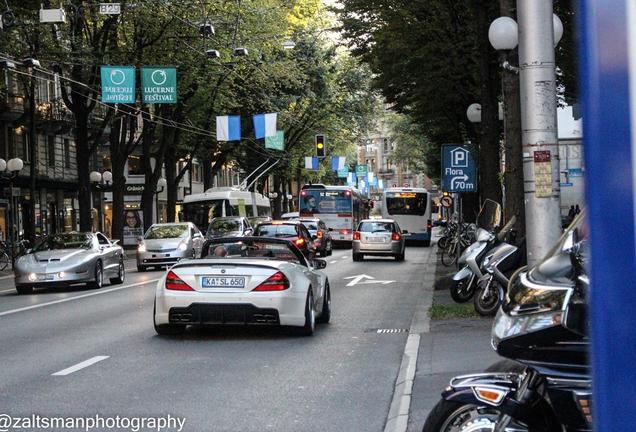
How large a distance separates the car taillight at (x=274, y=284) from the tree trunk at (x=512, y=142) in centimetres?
428

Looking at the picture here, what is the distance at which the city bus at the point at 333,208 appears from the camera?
53156 millimetres

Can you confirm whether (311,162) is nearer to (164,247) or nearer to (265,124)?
(265,124)

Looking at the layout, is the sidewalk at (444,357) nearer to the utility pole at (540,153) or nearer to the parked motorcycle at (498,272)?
the parked motorcycle at (498,272)

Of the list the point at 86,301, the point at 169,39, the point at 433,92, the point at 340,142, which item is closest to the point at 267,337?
the point at 86,301

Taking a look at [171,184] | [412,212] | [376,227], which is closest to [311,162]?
[412,212]

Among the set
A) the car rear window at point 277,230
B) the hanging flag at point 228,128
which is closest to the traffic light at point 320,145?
the hanging flag at point 228,128

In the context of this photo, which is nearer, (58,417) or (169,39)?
(58,417)

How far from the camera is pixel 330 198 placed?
175 feet

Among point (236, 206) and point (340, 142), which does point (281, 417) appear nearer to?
point (236, 206)

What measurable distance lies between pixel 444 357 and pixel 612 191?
27.1 feet

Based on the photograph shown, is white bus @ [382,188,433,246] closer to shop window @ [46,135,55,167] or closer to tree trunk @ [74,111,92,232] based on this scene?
shop window @ [46,135,55,167]

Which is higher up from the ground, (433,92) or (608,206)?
(433,92)

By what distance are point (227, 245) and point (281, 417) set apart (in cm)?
668

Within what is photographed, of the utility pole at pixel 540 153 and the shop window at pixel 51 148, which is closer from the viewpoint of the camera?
the utility pole at pixel 540 153
